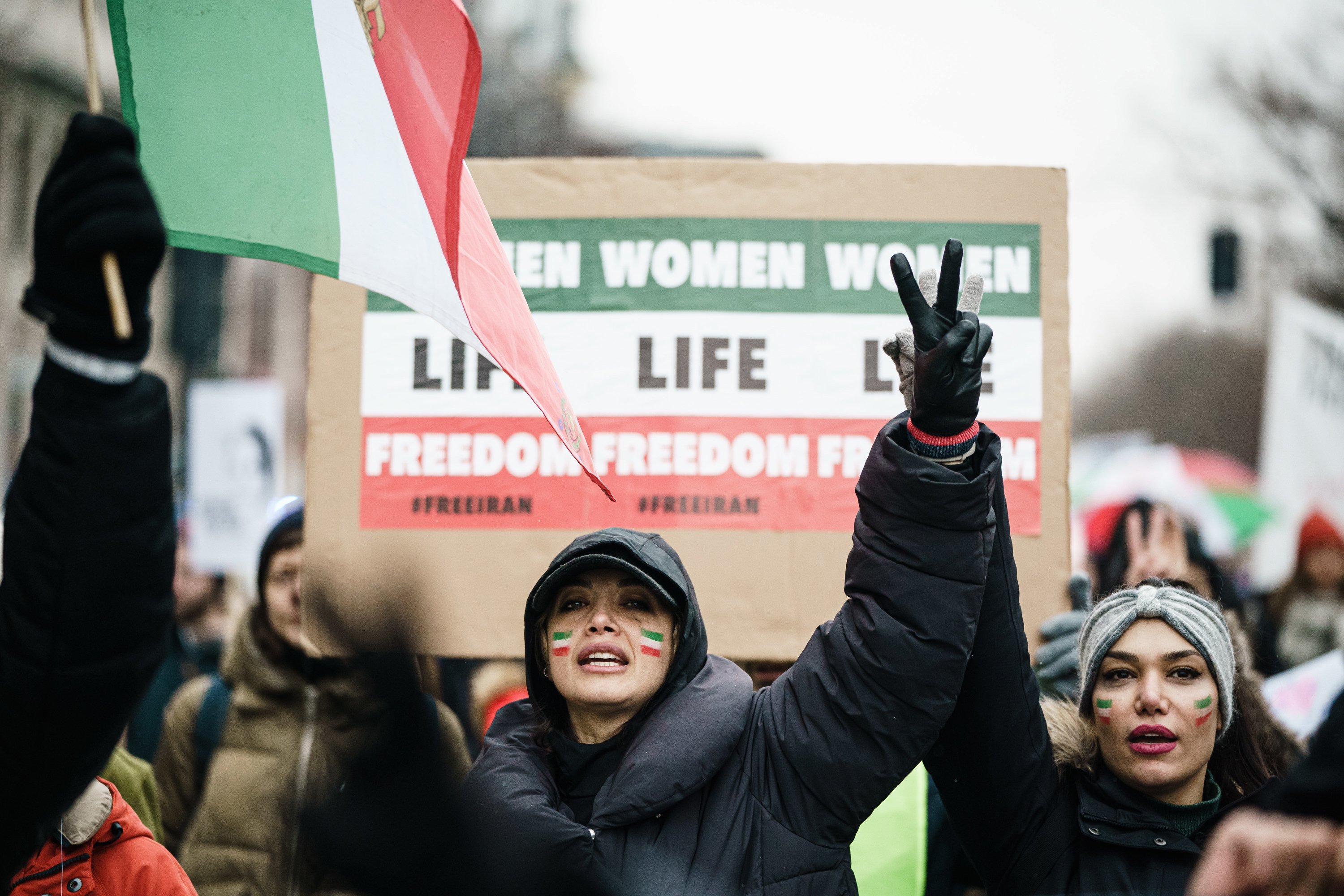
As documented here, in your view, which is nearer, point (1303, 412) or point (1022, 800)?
point (1022, 800)

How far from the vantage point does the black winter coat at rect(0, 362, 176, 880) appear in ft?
4.85

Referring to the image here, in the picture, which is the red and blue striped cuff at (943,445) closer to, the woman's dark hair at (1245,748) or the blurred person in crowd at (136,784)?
the woman's dark hair at (1245,748)

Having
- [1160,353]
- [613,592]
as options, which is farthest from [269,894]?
[1160,353]

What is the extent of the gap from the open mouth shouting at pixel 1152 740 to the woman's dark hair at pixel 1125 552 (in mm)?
1565

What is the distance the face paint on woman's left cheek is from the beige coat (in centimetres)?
147

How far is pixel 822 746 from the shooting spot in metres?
2.10

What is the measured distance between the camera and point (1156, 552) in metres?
3.98

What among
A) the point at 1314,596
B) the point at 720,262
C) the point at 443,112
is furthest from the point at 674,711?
the point at 1314,596

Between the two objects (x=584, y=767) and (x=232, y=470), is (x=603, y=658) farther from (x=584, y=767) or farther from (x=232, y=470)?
(x=232, y=470)

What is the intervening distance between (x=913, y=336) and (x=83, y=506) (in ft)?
4.12

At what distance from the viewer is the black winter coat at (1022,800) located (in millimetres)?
2184

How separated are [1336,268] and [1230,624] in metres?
15.6

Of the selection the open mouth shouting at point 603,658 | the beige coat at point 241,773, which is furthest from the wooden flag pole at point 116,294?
the beige coat at point 241,773

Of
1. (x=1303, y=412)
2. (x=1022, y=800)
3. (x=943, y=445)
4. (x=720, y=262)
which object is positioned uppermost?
(x=720, y=262)
